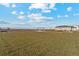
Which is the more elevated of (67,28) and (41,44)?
(67,28)

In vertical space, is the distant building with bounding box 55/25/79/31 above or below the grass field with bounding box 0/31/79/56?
above

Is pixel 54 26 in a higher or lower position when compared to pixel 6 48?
higher

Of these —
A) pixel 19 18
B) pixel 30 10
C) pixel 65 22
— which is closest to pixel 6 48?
pixel 19 18

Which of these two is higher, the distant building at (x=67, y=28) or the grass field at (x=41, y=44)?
the distant building at (x=67, y=28)

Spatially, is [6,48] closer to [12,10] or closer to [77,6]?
[12,10]

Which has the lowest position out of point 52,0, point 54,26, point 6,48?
point 6,48

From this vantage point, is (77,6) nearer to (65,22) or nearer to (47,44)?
(65,22)
